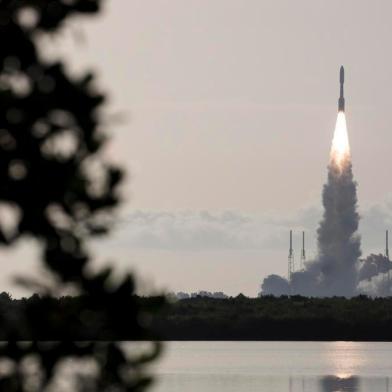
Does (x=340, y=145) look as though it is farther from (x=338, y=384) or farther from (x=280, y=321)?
(x=338, y=384)

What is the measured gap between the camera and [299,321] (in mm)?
150125

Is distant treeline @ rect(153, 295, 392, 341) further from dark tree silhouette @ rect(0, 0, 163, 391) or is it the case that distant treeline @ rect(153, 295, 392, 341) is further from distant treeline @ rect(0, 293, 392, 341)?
dark tree silhouette @ rect(0, 0, 163, 391)

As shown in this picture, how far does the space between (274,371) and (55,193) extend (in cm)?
10761

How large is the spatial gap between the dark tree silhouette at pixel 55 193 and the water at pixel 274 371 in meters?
66.6

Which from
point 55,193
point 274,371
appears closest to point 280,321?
point 274,371

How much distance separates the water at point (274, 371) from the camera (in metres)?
96.6

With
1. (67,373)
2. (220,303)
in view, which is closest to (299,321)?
(220,303)

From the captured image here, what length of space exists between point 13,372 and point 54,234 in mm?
833

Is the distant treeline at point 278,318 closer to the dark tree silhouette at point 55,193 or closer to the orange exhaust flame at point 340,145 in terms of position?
the orange exhaust flame at point 340,145

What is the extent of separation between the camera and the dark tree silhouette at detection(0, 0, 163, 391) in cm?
977

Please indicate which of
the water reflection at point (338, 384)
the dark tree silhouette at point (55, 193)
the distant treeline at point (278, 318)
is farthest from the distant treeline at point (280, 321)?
the dark tree silhouette at point (55, 193)

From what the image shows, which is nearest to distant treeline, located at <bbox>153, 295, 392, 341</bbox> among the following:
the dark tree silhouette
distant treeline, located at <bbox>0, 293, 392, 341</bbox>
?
distant treeline, located at <bbox>0, 293, 392, 341</bbox>

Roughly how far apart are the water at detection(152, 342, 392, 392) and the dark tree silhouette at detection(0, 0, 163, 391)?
66603mm

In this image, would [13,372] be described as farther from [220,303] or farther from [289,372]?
[220,303]
